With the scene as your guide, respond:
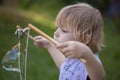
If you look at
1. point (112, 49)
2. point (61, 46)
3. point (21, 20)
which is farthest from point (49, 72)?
point (61, 46)

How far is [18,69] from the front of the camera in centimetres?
335

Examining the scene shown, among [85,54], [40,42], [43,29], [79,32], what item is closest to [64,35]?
[79,32]

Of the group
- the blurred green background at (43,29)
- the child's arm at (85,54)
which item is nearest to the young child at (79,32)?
the child's arm at (85,54)

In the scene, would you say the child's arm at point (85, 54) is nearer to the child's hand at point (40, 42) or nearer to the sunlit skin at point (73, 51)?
the sunlit skin at point (73, 51)

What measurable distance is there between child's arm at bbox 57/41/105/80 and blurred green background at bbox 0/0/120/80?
2.02 metres

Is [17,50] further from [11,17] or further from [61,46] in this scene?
[11,17]

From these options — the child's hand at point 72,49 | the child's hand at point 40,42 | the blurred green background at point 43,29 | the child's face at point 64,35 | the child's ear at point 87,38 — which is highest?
the child's hand at point 72,49

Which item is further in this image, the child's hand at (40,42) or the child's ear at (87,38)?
the child's hand at (40,42)

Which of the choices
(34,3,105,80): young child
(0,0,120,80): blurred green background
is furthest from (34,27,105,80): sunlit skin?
(0,0,120,80): blurred green background

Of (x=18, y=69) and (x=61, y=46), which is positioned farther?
(x=18, y=69)

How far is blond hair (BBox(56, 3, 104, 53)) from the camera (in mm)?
3104

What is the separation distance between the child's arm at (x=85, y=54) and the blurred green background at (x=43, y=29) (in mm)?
2018

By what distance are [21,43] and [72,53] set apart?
80 cm

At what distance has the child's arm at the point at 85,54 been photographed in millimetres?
2619
